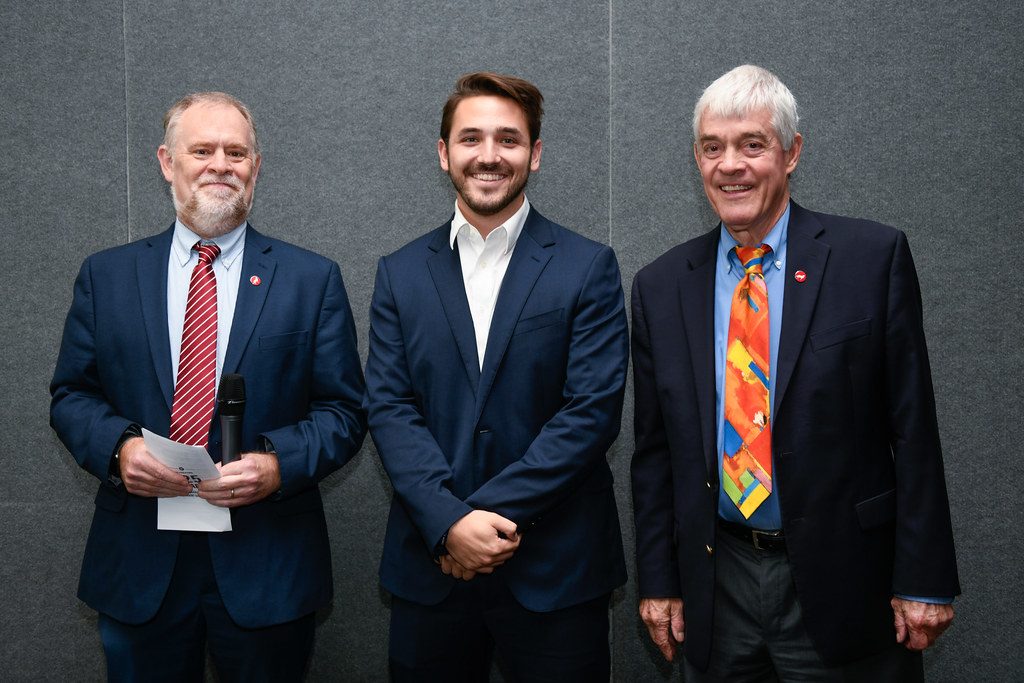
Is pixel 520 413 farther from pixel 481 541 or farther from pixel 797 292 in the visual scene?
pixel 797 292

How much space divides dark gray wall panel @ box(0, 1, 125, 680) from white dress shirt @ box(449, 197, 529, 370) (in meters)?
1.61

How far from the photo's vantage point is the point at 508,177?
6.64 feet

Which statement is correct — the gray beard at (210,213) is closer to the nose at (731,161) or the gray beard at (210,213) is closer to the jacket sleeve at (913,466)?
the nose at (731,161)

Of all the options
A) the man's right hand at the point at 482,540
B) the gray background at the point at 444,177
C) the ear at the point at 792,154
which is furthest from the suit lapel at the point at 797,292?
the gray background at the point at 444,177

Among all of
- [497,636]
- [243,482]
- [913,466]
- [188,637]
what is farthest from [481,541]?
[913,466]

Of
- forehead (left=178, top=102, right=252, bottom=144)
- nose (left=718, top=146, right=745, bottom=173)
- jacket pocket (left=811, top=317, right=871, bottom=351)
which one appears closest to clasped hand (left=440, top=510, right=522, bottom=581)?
jacket pocket (left=811, top=317, right=871, bottom=351)

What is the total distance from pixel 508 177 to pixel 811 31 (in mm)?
1481

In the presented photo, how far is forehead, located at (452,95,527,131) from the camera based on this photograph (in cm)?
202

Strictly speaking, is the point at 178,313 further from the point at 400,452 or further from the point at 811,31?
the point at 811,31

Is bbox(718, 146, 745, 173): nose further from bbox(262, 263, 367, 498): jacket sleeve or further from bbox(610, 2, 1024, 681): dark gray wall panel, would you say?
bbox(610, 2, 1024, 681): dark gray wall panel

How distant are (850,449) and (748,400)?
8.3 inches

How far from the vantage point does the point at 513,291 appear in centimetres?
196

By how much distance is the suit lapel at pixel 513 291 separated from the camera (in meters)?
1.92

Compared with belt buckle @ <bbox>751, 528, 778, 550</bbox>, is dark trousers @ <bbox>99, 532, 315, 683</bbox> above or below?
below
